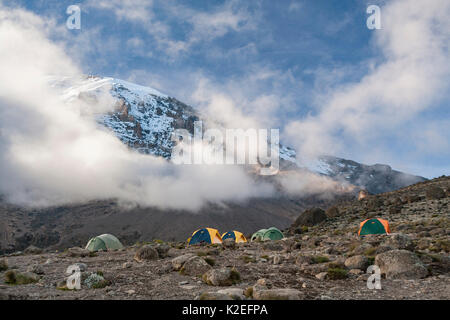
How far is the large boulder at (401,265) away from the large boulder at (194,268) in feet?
21.3

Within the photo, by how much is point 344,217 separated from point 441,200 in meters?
11.1

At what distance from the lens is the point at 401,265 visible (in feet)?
32.8

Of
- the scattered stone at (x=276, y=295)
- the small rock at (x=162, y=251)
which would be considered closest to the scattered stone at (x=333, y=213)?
the small rock at (x=162, y=251)

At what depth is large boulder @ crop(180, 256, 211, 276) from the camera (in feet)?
36.4

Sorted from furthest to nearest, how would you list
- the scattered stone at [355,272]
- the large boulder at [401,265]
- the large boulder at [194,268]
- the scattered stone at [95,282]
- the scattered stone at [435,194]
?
the scattered stone at [435,194], the large boulder at [194,268], the scattered stone at [355,272], the large boulder at [401,265], the scattered stone at [95,282]

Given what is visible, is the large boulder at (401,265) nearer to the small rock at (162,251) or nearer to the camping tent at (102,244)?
the small rock at (162,251)

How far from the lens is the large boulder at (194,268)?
11086 millimetres

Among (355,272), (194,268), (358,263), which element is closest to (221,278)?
(194,268)

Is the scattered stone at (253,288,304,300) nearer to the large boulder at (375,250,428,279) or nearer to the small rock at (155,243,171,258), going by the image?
the large boulder at (375,250,428,279)

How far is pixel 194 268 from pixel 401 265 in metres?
7.46

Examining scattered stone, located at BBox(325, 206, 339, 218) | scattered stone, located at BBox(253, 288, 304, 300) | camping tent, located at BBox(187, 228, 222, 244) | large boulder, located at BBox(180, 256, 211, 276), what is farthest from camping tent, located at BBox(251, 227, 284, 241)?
scattered stone, located at BBox(253, 288, 304, 300)

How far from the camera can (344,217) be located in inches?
1548
